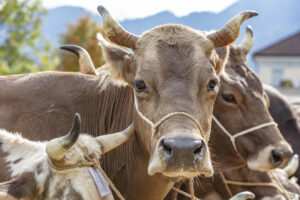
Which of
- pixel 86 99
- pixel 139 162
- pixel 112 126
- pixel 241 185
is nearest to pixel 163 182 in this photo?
pixel 139 162

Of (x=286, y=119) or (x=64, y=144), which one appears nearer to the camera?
(x=64, y=144)

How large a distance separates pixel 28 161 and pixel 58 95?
154cm

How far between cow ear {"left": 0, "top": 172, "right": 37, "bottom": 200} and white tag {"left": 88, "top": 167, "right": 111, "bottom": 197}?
0.41 meters

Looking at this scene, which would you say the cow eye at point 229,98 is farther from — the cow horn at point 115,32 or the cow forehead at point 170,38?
the cow horn at point 115,32

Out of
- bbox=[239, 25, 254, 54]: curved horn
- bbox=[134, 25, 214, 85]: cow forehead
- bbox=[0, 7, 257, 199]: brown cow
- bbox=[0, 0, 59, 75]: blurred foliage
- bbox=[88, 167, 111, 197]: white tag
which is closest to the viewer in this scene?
bbox=[88, 167, 111, 197]: white tag

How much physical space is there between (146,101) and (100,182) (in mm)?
1029

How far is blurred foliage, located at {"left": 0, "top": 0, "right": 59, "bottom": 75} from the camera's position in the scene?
22047mm

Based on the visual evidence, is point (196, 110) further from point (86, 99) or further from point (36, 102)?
point (36, 102)

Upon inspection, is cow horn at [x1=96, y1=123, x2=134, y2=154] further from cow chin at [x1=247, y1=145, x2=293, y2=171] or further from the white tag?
cow chin at [x1=247, y1=145, x2=293, y2=171]

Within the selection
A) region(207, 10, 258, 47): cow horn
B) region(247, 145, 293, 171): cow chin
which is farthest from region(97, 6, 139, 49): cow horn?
region(247, 145, 293, 171): cow chin

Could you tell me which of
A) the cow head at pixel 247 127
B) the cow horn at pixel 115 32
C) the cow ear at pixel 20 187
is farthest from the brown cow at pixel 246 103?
the cow ear at pixel 20 187

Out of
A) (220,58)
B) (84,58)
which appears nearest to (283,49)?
(84,58)

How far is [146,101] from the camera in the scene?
162 inches

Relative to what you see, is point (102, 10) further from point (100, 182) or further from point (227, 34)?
point (100, 182)
